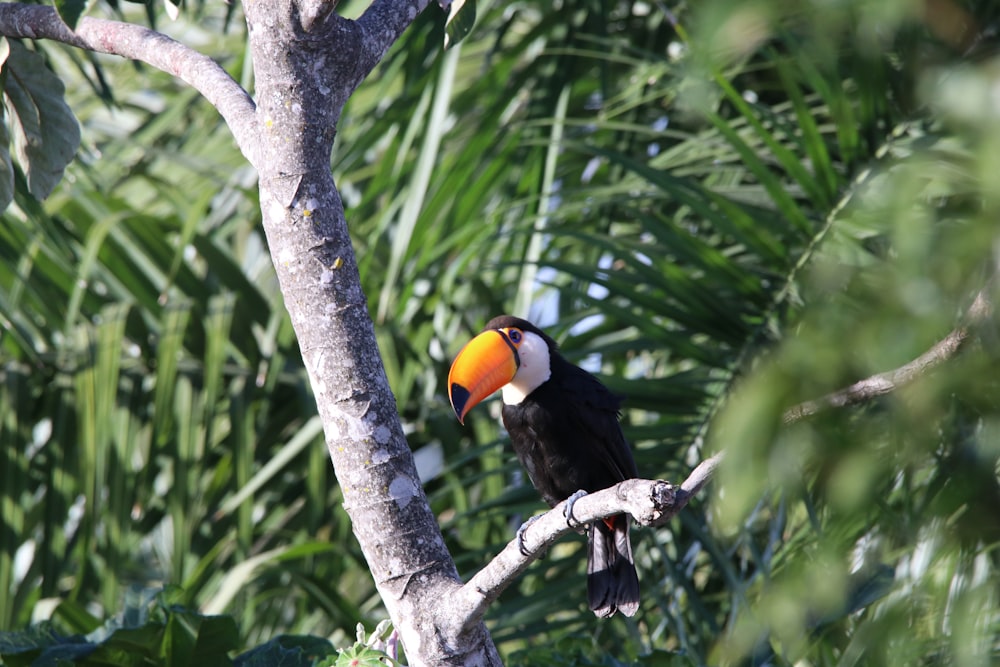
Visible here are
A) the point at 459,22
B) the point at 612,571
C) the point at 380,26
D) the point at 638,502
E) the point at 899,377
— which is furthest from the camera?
the point at 612,571

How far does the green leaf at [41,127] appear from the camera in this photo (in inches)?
69.1

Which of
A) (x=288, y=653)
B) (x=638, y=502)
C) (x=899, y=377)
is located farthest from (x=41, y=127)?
(x=899, y=377)

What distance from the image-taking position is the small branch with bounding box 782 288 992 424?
2.10ft

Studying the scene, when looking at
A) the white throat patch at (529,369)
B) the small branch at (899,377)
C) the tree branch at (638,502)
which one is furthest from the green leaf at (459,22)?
the small branch at (899,377)

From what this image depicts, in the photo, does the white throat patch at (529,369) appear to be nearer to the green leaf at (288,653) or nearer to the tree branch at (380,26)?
the green leaf at (288,653)

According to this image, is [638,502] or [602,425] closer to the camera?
[638,502]

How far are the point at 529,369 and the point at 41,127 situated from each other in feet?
3.34

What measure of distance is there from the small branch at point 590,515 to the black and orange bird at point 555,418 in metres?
0.67

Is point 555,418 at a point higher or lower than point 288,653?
higher

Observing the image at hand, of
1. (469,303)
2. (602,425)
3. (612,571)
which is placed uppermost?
(469,303)

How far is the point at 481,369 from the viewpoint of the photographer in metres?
1.97

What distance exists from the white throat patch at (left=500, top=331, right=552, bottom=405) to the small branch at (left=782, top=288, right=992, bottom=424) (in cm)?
130

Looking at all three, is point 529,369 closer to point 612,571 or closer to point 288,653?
point 612,571

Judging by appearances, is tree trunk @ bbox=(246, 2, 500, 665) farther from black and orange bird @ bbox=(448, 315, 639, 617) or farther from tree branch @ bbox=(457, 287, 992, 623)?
black and orange bird @ bbox=(448, 315, 639, 617)
